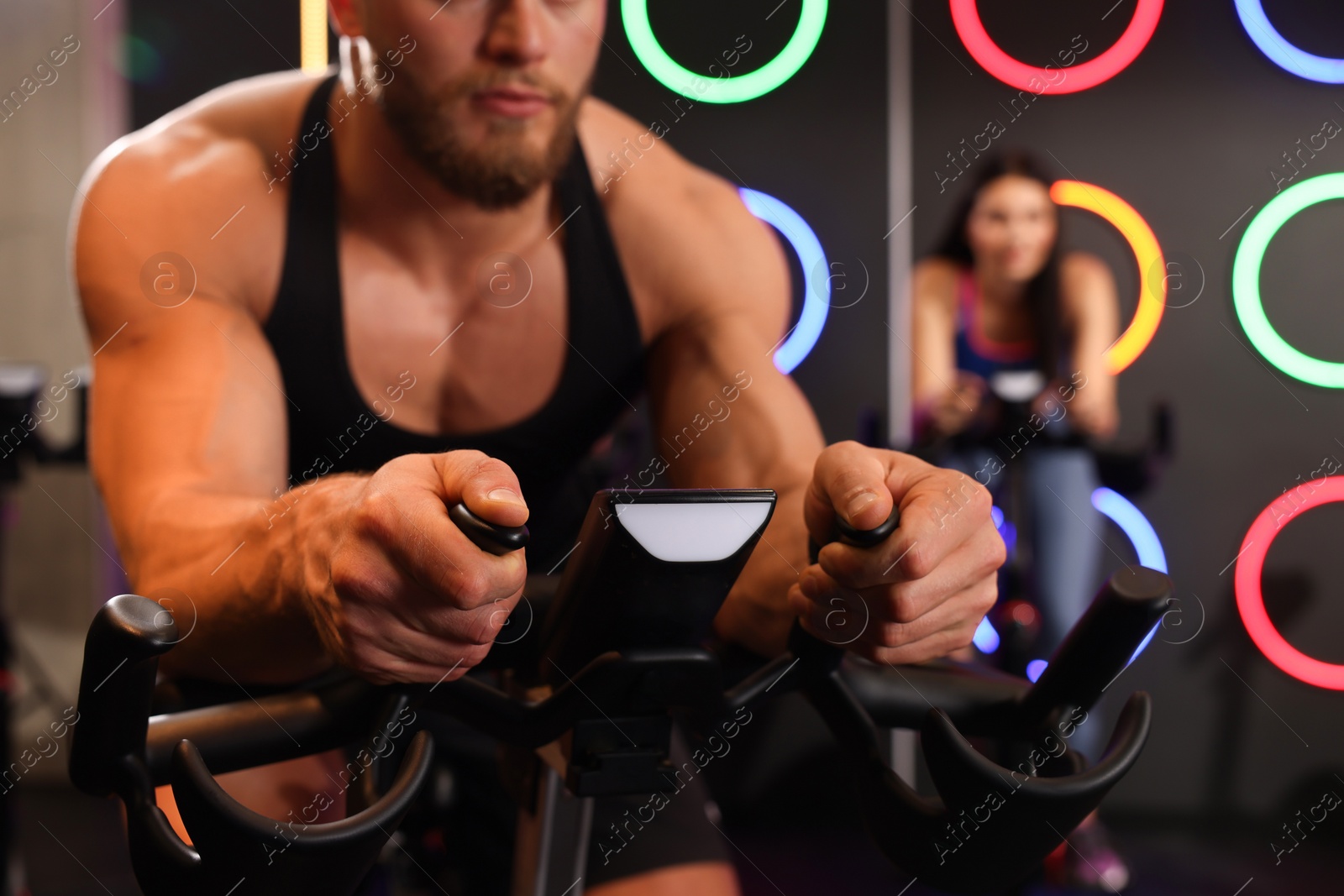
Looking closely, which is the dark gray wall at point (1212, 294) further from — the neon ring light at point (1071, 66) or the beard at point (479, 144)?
the beard at point (479, 144)

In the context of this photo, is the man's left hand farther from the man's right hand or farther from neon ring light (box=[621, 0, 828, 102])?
neon ring light (box=[621, 0, 828, 102])

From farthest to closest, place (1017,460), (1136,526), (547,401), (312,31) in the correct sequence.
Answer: (1136,526), (312,31), (1017,460), (547,401)

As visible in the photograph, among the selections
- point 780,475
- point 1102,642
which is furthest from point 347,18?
point 1102,642

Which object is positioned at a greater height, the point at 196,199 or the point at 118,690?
the point at 196,199

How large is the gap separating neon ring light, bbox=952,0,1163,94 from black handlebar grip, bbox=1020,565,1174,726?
2635mm

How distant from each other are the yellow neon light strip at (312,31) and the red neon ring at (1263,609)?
9.72 ft

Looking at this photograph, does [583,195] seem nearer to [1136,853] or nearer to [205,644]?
[205,644]

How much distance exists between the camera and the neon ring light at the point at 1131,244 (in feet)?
9.62

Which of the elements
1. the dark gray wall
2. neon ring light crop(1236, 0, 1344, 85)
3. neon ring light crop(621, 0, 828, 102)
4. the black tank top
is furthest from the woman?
the black tank top

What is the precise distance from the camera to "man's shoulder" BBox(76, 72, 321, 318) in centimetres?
109

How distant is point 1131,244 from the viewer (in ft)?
9.64

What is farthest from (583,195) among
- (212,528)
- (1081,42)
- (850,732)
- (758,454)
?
(1081,42)

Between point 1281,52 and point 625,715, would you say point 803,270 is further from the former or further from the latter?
point 625,715

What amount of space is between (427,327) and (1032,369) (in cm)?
196
